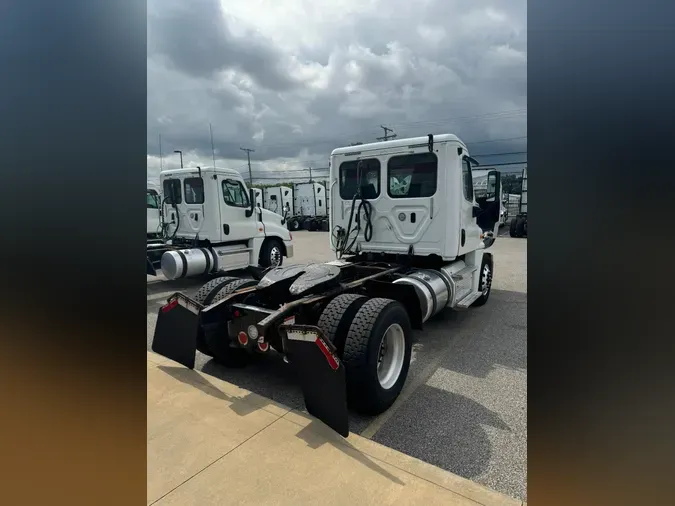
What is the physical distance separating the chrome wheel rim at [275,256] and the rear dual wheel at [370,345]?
744 centimetres

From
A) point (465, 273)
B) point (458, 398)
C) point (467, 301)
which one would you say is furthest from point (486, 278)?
point (458, 398)

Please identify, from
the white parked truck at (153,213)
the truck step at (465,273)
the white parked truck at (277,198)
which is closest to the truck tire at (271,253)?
the white parked truck at (153,213)

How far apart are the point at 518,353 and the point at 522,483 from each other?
2.56 m

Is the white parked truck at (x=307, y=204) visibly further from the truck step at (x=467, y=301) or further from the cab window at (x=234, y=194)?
the truck step at (x=467, y=301)

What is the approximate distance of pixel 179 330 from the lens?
407cm

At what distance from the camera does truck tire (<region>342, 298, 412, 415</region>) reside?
3.26m

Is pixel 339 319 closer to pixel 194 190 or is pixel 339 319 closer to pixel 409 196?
pixel 409 196

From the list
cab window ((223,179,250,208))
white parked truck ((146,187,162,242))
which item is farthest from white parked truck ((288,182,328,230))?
cab window ((223,179,250,208))

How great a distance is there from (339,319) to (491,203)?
14.1ft

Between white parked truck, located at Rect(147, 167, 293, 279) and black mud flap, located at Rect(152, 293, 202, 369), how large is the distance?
4.65 m
